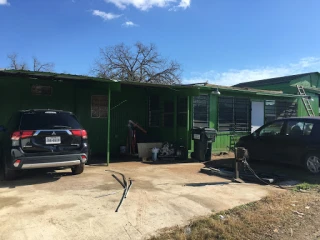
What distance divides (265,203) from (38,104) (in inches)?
319

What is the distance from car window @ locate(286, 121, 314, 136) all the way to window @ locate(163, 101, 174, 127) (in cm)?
434

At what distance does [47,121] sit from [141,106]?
602cm

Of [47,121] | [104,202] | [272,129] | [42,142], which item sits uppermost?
[47,121]

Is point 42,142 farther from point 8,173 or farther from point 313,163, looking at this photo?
point 313,163

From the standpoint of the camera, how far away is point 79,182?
6.84 meters

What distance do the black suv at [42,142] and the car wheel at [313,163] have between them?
578 centimetres

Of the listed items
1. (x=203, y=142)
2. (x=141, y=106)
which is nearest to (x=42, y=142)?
(x=203, y=142)

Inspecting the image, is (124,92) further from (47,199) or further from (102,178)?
(47,199)

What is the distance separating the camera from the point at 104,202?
5.35 metres

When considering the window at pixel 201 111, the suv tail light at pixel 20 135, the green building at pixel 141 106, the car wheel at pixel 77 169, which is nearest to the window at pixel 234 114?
the green building at pixel 141 106

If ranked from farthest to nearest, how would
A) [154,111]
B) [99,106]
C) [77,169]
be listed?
[154,111] → [99,106] → [77,169]

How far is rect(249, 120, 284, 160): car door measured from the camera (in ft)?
28.9

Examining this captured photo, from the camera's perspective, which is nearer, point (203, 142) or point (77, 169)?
point (77, 169)

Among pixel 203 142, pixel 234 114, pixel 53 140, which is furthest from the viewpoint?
pixel 234 114
